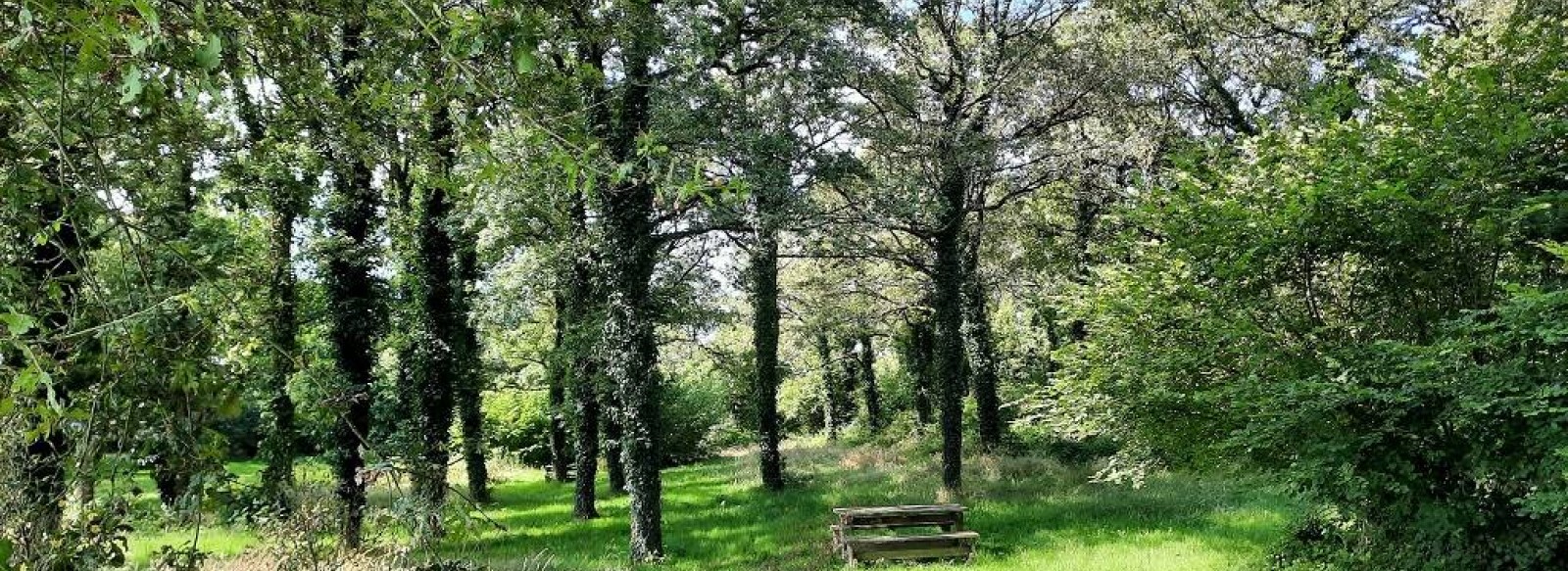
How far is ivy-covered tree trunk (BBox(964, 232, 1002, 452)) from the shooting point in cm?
1936

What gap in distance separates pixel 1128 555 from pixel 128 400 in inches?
416

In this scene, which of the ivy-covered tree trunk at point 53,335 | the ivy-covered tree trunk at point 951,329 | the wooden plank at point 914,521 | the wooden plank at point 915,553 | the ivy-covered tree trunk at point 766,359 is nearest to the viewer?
the ivy-covered tree trunk at point 53,335

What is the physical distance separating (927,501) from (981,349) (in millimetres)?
5987

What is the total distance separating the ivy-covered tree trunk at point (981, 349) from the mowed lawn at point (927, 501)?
198 centimetres

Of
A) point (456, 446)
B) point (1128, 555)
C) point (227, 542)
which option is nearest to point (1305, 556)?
point (1128, 555)

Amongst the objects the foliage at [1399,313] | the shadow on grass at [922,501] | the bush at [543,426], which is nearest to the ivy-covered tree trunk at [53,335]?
the shadow on grass at [922,501]

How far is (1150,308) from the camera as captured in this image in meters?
8.44

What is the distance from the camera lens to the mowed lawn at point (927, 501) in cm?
1073

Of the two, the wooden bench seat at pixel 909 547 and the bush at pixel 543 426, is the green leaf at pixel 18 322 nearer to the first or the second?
the wooden bench seat at pixel 909 547

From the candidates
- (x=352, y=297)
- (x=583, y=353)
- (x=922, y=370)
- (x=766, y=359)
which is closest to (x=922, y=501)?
(x=766, y=359)

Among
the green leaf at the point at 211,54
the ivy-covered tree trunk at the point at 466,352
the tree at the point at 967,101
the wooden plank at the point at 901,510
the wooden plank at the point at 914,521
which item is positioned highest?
the tree at the point at 967,101

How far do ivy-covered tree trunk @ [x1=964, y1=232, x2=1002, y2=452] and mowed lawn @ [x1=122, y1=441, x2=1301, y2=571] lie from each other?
6.49 ft

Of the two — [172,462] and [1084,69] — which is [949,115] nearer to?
[1084,69]

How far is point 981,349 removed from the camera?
2130 centimetres
